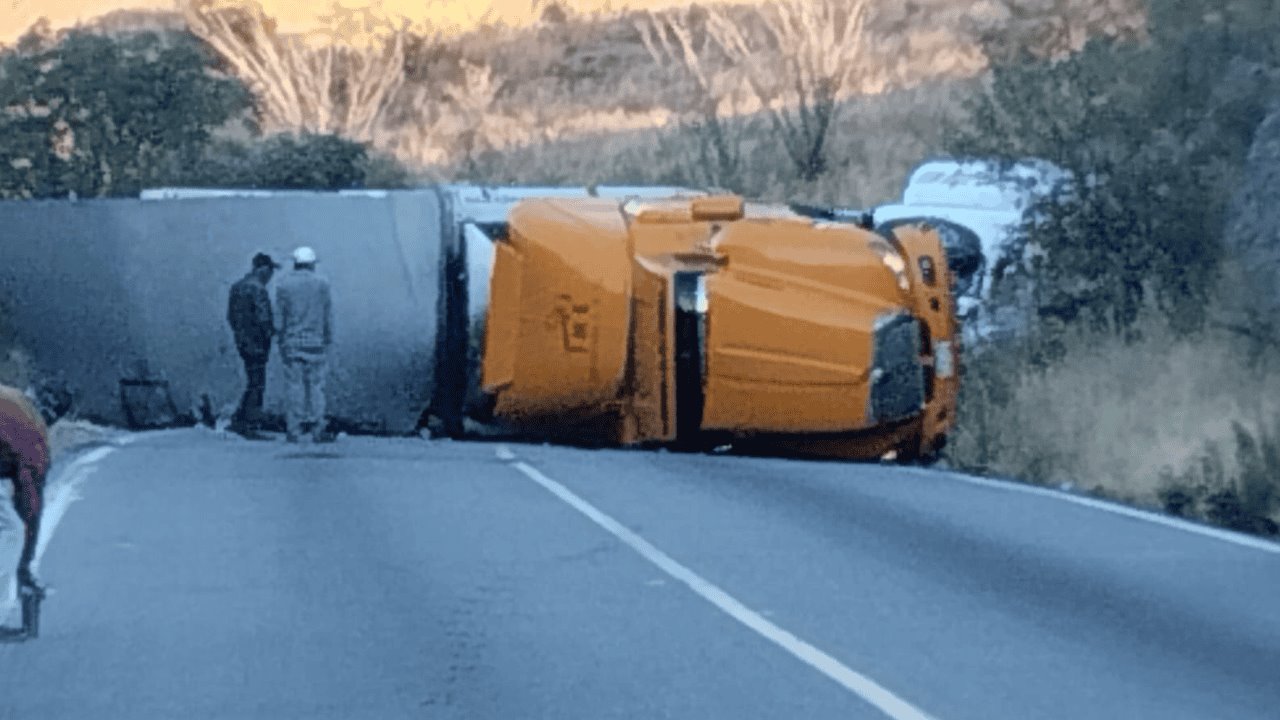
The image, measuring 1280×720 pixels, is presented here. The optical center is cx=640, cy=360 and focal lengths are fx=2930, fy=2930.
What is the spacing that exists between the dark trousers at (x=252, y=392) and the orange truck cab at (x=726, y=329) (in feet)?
9.98

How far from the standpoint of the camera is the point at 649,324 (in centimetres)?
2238

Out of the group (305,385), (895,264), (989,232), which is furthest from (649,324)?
(989,232)

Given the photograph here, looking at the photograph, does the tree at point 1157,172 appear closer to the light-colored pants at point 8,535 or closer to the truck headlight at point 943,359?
the truck headlight at point 943,359

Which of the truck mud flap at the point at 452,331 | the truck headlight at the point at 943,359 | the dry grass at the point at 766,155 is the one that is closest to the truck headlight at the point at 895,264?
the truck headlight at the point at 943,359

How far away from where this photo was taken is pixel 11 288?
27.9 meters

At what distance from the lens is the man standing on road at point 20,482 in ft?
37.7

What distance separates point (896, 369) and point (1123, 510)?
359cm

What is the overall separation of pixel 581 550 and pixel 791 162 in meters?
36.6

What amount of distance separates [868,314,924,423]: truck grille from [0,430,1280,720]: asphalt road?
1.05m

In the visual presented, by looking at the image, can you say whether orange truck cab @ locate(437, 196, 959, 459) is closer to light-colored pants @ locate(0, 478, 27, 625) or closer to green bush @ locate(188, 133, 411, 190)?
light-colored pants @ locate(0, 478, 27, 625)

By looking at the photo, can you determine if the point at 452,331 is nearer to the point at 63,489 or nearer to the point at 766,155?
the point at 63,489

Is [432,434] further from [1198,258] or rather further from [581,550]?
[581,550]

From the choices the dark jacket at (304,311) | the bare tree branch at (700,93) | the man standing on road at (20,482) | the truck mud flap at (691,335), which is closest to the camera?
the man standing on road at (20,482)

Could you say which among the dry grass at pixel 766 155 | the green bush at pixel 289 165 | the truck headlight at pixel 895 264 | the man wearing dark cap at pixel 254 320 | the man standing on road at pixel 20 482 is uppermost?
the man standing on road at pixel 20 482
